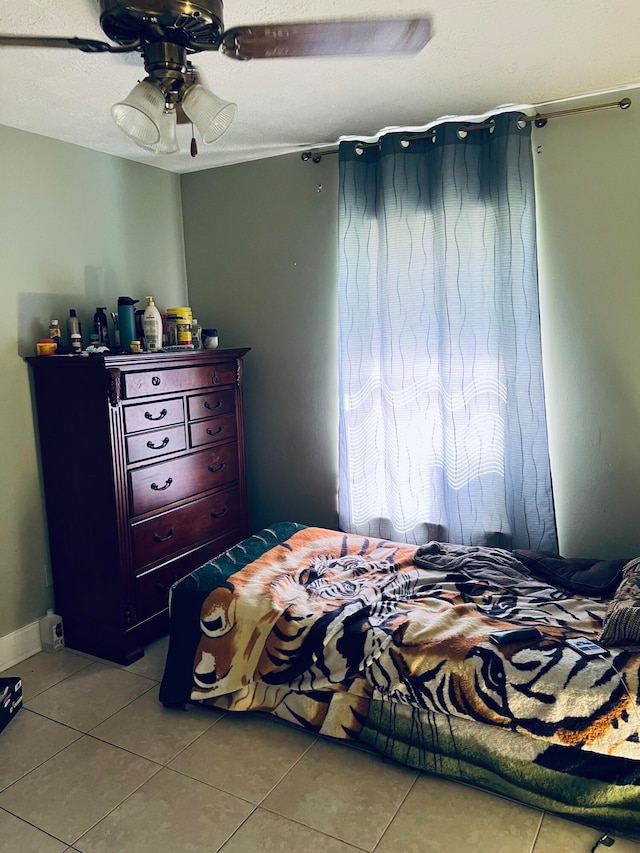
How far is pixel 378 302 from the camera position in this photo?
10.4ft

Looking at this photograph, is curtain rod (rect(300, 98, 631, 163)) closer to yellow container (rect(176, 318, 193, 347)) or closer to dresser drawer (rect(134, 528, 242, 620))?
yellow container (rect(176, 318, 193, 347))

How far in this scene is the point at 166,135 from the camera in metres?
1.77

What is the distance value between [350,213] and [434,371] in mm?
882

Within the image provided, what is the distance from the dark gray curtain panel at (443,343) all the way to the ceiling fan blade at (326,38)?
1219 mm

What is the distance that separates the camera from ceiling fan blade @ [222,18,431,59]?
1605mm

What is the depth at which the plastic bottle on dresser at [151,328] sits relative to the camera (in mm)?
3072

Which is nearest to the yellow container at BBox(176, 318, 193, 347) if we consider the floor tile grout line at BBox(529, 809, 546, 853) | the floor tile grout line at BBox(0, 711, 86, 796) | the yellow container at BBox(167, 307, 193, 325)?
the yellow container at BBox(167, 307, 193, 325)

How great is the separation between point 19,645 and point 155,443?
1.08 meters

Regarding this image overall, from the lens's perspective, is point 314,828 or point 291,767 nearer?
point 314,828

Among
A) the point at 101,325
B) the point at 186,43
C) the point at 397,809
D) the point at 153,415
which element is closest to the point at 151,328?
the point at 101,325

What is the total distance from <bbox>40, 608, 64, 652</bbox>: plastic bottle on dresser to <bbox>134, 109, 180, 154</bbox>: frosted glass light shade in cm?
214

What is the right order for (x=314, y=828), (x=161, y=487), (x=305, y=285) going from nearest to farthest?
(x=314, y=828) < (x=161, y=487) < (x=305, y=285)

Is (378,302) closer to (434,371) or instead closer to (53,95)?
(434,371)

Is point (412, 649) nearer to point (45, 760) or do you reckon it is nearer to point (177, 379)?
point (45, 760)
